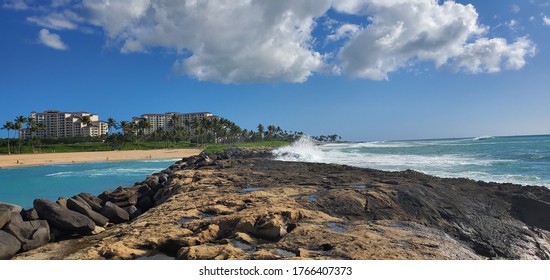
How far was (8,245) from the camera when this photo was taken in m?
6.43

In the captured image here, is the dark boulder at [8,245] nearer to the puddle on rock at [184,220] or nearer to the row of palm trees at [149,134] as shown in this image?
the puddle on rock at [184,220]

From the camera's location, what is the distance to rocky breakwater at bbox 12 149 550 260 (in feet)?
18.5

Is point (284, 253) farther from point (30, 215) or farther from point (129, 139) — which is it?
point (129, 139)

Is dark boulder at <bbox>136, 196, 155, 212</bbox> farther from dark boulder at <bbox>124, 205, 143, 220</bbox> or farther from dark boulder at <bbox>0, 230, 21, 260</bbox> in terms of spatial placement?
dark boulder at <bbox>0, 230, 21, 260</bbox>

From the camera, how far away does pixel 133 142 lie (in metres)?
89.9

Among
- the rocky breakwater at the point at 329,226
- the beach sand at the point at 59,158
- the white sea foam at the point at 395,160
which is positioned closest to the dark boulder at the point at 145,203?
the rocky breakwater at the point at 329,226

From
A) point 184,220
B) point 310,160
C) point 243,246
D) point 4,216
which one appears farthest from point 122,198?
point 310,160

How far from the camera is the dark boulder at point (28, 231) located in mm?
6930

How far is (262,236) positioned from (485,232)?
210 inches

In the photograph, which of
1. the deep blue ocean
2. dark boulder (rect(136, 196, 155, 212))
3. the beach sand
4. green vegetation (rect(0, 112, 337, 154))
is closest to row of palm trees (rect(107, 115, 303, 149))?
green vegetation (rect(0, 112, 337, 154))

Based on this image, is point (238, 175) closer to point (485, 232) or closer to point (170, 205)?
point (170, 205)

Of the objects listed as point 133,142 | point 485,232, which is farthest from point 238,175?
point 133,142

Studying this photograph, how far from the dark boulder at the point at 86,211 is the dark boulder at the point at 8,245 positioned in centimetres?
214

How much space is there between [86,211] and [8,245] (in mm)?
2456
